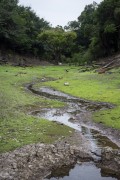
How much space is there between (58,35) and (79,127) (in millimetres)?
71887

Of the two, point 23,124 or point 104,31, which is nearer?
point 23,124

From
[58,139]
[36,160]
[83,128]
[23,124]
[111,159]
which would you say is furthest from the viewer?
[83,128]

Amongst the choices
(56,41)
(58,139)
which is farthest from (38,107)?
(56,41)

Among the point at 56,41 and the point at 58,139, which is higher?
the point at 56,41

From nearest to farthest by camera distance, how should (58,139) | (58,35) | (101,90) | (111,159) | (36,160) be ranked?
(36,160) → (111,159) → (58,139) → (101,90) → (58,35)

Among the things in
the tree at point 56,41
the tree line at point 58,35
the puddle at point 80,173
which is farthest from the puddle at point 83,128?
the tree at point 56,41

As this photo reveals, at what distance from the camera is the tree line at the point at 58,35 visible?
249 feet

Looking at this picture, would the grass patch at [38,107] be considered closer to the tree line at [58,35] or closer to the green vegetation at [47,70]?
the green vegetation at [47,70]

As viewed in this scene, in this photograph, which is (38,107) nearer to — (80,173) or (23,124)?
(23,124)

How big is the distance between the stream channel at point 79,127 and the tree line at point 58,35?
36739 millimetres

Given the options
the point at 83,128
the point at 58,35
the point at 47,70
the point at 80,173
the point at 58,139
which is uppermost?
the point at 58,35

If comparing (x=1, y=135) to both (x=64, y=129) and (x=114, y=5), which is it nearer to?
(x=64, y=129)

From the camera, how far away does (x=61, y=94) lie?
4088cm

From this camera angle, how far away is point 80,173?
16.7 meters
